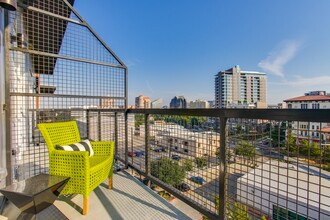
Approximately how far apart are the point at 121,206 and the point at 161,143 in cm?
82

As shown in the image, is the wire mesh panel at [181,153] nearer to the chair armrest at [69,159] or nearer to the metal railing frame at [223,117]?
the metal railing frame at [223,117]

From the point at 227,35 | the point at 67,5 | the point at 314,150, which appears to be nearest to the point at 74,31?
the point at 67,5

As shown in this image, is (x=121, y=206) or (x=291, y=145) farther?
(x=121, y=206)

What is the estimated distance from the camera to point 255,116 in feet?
3.80

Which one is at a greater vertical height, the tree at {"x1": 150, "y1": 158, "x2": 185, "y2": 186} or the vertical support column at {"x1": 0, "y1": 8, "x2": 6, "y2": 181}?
the vertical support column at {"x1": 0, "y1": 8, "x2": 6, "y2": 181}

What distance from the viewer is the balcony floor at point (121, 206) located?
1640 mm

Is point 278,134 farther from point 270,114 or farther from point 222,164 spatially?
point 222,164

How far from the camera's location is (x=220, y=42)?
21.3m

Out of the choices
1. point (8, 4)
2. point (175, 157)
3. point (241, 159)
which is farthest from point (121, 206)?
point (8, 4)

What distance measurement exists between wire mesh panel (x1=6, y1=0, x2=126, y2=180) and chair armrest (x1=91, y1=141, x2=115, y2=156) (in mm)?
770


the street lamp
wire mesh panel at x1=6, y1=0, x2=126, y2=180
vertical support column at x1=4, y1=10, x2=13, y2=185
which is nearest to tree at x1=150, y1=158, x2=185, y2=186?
wire mesh panel at x1=6, y1=0, x2=126, y2=180

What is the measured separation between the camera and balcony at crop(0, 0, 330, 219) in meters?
1.06

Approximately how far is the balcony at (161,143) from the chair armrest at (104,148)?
0.45 m

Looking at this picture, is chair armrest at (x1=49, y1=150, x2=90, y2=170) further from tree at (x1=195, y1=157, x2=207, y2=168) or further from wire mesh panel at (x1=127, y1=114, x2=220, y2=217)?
tree at (x1=195, y1=157, x2=207, y2=168)
